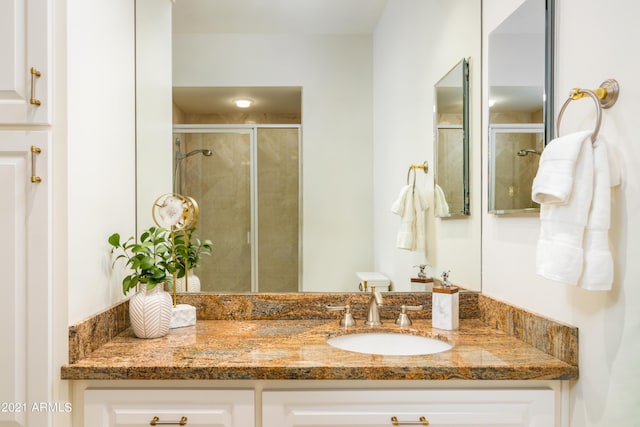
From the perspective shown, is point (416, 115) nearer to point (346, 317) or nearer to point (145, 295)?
point (346, 317)

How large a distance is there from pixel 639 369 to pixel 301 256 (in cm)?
112

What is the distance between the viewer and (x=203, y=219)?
1.79 m

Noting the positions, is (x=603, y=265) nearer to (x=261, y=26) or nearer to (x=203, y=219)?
(x=203, y=219)

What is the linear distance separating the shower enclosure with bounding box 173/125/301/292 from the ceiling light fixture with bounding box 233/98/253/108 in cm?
9

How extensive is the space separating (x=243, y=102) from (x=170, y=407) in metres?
1.10

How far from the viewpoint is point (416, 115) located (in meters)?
1.84

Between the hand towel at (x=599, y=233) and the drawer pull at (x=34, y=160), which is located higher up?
the drawer pull at (x=34, y=160)

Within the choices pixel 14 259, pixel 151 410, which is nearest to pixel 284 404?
pixel 151 410

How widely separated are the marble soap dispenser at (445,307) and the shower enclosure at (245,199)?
20.5 inches

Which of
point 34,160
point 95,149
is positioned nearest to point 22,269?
point 34,160

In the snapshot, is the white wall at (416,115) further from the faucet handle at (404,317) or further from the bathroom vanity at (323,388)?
the bathroom vanity at (323,388)

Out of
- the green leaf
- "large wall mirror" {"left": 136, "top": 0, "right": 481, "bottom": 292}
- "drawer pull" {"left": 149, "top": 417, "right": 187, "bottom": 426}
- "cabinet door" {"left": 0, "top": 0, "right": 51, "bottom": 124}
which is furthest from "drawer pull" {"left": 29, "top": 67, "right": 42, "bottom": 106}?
"drawer pull" {"left": 149, "top": 417, "right": 187, "bottom": 426}

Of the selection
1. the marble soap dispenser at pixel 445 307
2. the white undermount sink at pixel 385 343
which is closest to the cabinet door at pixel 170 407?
the white undermount sink at pixel 385 343

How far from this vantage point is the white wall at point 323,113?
180cm
